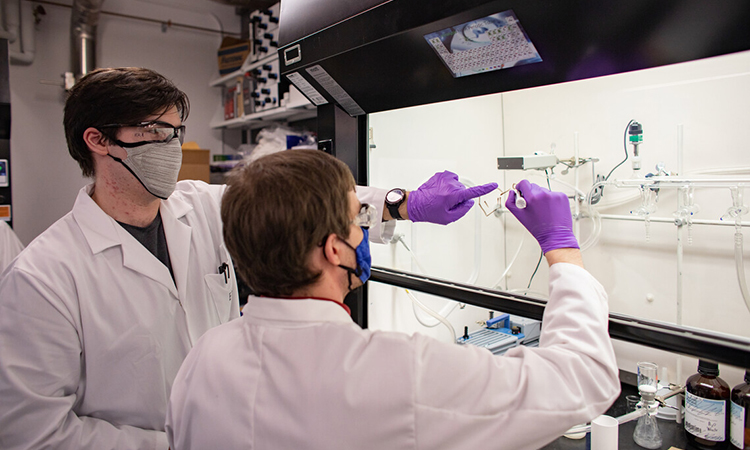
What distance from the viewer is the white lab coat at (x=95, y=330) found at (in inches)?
34.0

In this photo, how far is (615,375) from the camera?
2.17 feet

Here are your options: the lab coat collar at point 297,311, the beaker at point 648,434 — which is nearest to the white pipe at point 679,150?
the beaker at point 648,434

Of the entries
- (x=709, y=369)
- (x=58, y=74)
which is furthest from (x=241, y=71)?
(x=709, y=369)

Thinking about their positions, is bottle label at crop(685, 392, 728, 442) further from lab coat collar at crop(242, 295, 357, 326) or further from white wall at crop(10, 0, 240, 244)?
white wall at crop(10, 0, 240, 244)

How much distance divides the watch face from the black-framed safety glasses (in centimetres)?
57

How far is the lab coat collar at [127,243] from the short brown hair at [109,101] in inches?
5.6

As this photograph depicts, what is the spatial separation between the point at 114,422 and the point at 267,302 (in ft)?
2.02

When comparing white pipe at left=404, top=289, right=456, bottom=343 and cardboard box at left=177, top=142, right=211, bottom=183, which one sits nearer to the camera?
white pipe at left=404, top=289, right=456, bottom=343

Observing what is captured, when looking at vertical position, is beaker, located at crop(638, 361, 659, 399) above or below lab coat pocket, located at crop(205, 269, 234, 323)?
below

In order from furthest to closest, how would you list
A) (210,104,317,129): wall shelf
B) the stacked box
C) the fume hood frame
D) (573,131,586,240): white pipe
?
1. the stacked box
2. (210,104,317,129): wall shelf
3. (573,131,586,240): white pipe
4. the fume hood frame

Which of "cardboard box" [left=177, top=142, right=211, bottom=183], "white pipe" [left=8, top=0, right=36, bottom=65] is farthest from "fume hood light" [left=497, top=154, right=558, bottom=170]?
"white pipe" [left=8, top=0, right=36, bottom=65]

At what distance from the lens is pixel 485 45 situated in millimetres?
912

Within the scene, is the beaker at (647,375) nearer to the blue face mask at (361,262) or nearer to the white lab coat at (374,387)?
the white lab coat at (374,387)

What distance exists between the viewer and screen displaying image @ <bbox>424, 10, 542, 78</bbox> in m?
0.83
